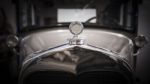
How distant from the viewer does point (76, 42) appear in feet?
3.46

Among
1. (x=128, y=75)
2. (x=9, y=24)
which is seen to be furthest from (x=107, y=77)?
(x=9, y=24)

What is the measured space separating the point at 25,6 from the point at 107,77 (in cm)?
57

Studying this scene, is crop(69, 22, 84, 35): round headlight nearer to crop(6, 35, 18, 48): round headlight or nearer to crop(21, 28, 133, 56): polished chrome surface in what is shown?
crop(21, 28, 133, 56): polished chrome surface

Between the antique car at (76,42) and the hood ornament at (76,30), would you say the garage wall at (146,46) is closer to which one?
the antique car at (76,42)

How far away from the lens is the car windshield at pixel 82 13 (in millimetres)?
1234

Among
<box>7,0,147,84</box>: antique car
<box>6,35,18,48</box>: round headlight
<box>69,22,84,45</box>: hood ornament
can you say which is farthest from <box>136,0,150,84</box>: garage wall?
<box>6,35,18,48</box>: round headlight

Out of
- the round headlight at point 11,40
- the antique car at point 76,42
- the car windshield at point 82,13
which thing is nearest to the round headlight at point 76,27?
the antique car at point 76,42

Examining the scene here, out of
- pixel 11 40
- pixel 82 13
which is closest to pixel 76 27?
pixel 82 13

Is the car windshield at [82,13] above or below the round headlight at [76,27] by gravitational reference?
above

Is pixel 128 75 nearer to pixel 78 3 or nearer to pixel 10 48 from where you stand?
pixel 78 3

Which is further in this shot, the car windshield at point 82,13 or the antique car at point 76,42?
the car windshield at point 82,13

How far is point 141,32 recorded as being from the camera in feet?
4.16

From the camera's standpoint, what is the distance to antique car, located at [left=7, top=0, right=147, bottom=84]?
3.35 feet

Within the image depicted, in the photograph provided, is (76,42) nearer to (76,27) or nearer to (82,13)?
(76,27)
